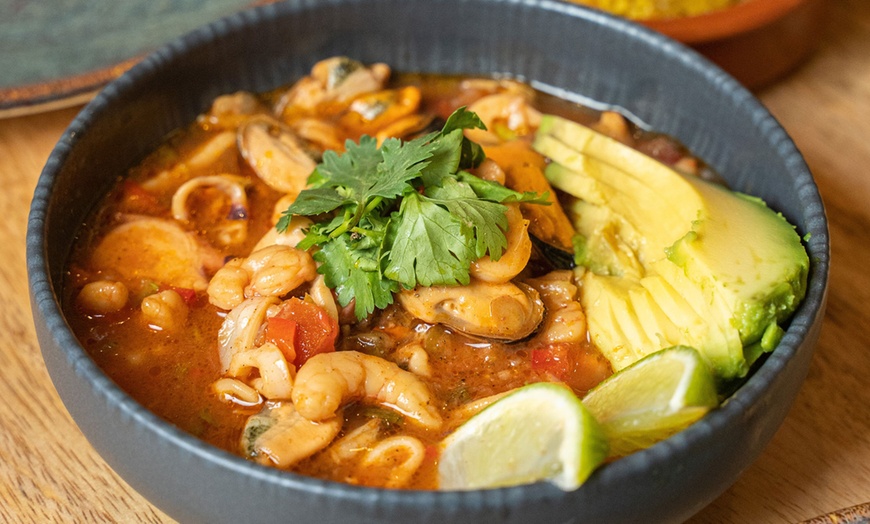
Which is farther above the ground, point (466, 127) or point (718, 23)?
point (466, 127)

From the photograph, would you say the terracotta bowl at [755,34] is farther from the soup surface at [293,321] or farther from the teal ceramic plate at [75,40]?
the teal ceramic plate at [75,40]

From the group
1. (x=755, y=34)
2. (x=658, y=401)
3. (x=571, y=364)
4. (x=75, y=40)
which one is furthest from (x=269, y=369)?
(x=755, y=34)

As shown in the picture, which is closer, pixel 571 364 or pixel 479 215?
pixel 479 215

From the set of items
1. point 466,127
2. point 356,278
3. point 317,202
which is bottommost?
point 356,278

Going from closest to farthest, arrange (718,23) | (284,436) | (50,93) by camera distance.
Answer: (284,436), (50,93), (718,23)

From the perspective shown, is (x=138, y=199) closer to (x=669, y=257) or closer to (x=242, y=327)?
(x=242, y=327)

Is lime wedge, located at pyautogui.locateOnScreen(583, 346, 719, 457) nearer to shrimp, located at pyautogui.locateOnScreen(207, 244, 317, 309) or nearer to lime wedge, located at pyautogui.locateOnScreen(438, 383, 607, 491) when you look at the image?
lime wedge, located at pyautogui.locateOnScreen(438, 383, 607, 491)

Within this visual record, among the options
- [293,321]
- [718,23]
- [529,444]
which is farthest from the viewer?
[718,23]

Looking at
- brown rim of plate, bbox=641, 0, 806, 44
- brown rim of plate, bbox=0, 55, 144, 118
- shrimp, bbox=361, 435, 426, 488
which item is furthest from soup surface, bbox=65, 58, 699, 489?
→ brown rim of plate, bbox=641, 0, 806, 44
